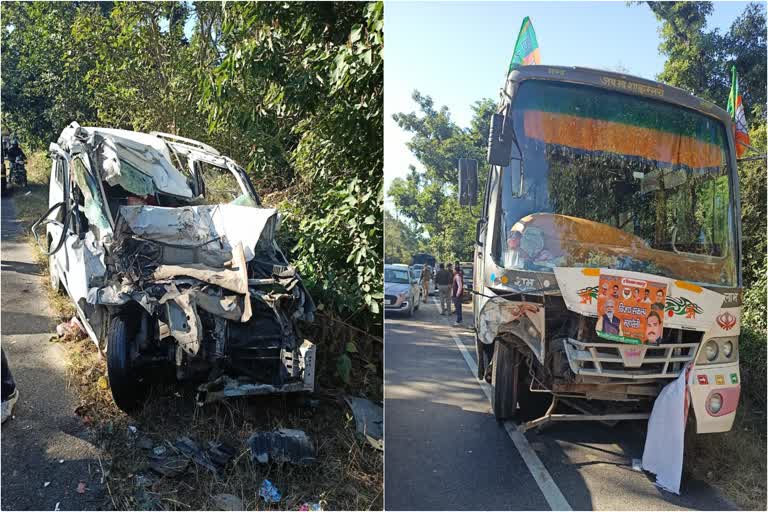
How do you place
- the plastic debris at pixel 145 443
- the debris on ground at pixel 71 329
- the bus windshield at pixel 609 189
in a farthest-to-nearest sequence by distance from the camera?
the debris on ground at pixel 71 329 < the plastic debris at pixel 145 443 < the bus windshield at pixel 609 189

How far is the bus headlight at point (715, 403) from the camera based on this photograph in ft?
8.11

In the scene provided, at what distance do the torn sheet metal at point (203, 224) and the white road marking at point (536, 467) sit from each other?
1909 mm

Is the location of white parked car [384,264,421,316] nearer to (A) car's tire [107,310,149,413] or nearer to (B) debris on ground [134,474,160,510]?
(B) debris on ground [134,474,160,510]

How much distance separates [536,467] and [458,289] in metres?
0.79

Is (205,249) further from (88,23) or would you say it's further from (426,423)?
(426,423)

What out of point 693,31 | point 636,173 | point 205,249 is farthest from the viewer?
point 205,249

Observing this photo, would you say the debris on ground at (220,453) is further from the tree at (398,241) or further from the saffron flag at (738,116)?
the saffron flag at (738,116)

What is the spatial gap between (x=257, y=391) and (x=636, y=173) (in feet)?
7.23

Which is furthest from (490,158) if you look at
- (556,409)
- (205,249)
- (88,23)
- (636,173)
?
(88,23)

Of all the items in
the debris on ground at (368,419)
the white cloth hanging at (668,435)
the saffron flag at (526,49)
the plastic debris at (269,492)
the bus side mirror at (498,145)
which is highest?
the saffron flag at (526,49)

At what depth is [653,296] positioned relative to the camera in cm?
238

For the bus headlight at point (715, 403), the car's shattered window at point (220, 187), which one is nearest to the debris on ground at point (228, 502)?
the bus headlight at point (715, 403)

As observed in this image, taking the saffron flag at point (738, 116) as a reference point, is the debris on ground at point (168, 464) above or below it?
below

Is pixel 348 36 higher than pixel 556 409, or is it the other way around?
pixel 348 36
